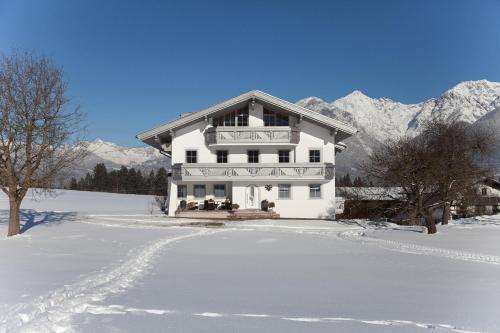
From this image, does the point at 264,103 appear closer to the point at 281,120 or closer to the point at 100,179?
the point at 281,120

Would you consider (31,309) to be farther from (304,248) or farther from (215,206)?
(215,206)

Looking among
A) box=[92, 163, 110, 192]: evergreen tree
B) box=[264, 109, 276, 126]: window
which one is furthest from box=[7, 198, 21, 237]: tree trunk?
box=[92, 163, 110, 192]: evergreen tree

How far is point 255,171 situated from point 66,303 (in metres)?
24.3

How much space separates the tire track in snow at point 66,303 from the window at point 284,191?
21220 millimetres

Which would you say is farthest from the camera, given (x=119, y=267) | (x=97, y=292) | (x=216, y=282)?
(x=119, y=267)

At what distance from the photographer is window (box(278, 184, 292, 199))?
102 feet

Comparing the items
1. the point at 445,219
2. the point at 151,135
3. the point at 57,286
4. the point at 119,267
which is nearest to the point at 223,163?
the point at 151,135

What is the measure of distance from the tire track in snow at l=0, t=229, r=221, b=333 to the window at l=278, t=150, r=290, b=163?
21.9 meters

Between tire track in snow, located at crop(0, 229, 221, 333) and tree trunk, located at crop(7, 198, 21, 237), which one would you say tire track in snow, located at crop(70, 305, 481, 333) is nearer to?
tire track in snow, located at crop(0, 229, 221, 333)

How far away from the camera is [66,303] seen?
6422mm

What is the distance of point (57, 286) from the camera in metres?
7.72

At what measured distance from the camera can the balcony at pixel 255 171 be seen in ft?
99.6

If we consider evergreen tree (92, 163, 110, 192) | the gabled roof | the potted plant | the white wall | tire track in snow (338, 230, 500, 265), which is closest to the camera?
tire track in snow (338, 230, 500, 265)

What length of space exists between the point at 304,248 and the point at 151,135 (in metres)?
19.2
